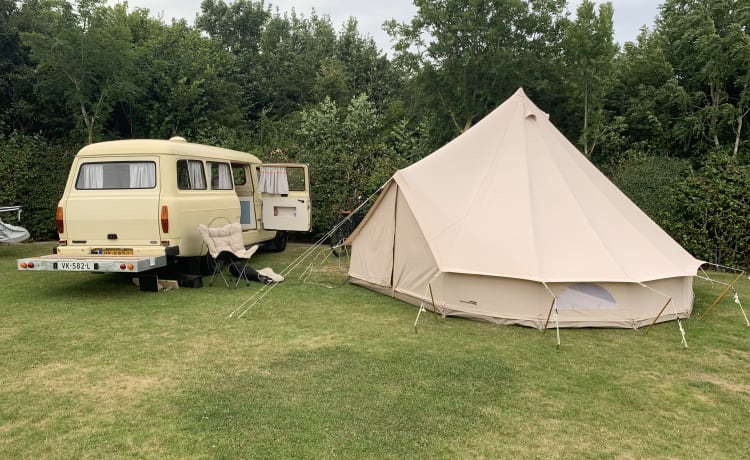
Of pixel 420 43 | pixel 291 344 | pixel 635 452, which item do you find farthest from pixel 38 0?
pixel 635 452

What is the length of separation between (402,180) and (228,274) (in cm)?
364

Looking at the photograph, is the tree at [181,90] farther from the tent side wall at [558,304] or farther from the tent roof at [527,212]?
the tent side wall at [558,304]

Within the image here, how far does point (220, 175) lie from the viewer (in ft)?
28.6

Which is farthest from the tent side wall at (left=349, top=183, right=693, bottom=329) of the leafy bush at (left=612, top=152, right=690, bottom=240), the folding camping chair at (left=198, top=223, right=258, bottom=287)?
the leafy bush at (left=612, top=152, right=690, bottom=240)

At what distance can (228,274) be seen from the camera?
875 centimetres

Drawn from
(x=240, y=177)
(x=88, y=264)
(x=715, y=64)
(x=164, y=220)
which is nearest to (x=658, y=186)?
(x=715, y=64)

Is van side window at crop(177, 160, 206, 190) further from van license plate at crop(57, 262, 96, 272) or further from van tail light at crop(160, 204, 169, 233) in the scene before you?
van license plate at crop(57, 262, 96, 272)

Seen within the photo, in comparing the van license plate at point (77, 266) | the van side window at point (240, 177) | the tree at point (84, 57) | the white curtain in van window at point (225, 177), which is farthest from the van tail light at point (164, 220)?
the tree at point (84, 57)

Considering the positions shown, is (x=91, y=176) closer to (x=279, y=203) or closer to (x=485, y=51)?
(x=279, y=203)

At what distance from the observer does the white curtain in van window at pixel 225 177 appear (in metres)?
8.75

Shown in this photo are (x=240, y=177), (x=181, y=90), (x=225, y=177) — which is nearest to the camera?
(x=225, y=177)

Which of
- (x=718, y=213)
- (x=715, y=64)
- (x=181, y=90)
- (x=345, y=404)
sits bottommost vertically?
(x=345, y=404)

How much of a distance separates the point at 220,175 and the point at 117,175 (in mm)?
1821

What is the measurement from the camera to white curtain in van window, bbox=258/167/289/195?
10.4 meters
